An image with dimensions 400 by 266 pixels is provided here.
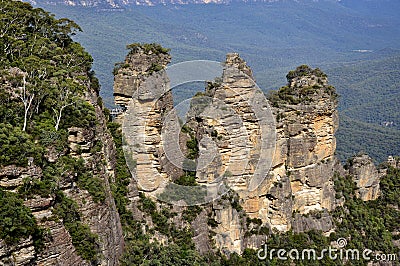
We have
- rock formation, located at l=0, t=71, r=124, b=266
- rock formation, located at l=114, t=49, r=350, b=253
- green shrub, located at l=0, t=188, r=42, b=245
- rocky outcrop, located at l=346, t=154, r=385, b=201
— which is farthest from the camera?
rocky outcrop, located at l=346, t=154, r=385, b=201

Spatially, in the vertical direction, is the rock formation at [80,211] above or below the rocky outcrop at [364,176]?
above

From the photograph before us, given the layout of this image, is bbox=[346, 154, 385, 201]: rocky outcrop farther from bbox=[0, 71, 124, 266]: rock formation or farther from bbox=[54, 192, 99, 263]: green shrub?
bbox=[54, 192, 99, 263]: green shrub

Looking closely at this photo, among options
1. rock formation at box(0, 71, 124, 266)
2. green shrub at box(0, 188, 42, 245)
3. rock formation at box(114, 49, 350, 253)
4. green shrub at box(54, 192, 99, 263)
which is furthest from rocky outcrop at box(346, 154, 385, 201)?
green shrub at box(0, 188, 42, 245)

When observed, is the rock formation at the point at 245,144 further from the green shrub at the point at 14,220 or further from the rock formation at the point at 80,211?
the green shrub at the point at 14,220

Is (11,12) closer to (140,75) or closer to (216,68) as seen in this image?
(140,75)

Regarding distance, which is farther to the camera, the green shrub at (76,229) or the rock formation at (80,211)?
the green shrub at (76,229)

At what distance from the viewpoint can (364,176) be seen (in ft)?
127

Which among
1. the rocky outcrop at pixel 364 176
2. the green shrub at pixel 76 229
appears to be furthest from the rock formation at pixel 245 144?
the green shrub at pixel 76 229

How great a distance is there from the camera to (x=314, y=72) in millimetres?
34812

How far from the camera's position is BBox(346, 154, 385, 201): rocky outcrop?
38500mm

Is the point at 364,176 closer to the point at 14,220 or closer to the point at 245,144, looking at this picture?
the point at 245,144

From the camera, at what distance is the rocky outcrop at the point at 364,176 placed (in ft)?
126

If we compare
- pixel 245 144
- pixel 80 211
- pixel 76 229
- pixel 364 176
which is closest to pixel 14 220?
pixel 76 229

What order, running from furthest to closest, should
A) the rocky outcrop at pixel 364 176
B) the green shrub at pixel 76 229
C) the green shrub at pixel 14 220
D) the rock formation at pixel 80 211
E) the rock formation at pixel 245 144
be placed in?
1. the rocky outcrop at pixel 364 176
2. the rock formation at pixel 245 144
3. the green shrub at pixel 76 229
4. the rock formation at pixel 80 211
5. the green shrub at pixel 14 220
